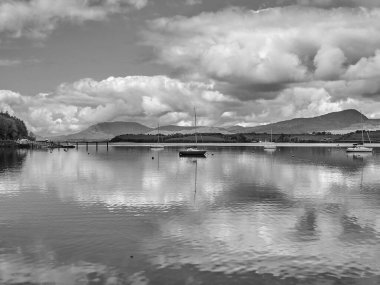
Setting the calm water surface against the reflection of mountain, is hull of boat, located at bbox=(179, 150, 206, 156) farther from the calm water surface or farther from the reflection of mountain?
the calm water surface

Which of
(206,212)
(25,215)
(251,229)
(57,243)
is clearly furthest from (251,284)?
(25,215)

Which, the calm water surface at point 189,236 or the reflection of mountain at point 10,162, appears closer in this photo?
the calm water surface at point 189,236

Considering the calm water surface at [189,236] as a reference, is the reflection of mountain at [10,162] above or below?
above

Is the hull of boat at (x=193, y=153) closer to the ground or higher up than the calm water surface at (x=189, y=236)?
higher up

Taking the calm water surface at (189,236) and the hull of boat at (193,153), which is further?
the hull of boat at (193,153)

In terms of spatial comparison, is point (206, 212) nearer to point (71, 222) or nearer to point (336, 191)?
point (71, 222)

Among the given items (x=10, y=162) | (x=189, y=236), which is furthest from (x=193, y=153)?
(x=189, y=236)

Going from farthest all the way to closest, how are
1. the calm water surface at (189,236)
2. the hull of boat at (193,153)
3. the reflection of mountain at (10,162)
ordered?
the hull of boat at (193,153)
the reflection of mountain at (10,162)
the calm water surface at (189,236)

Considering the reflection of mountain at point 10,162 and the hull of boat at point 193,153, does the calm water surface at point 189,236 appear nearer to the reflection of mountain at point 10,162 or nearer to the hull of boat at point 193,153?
the reflection of mountain at point 10,162

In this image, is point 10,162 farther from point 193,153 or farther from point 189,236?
point 189,236

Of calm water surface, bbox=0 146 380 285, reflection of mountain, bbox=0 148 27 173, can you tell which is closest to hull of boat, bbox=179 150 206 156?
reflection of mountain, bbox=0 148 27 173

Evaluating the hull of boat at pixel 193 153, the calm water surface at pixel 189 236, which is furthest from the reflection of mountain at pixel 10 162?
the hull of boat at pixel 193 153

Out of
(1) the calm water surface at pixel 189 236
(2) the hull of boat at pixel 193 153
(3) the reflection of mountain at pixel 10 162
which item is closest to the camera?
(1) the calm water surface at pixel 189 236

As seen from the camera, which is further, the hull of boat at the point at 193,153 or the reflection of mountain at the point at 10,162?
the hull of boat at the point at 193,153
